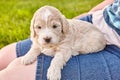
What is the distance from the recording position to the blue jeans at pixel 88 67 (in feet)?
10.0

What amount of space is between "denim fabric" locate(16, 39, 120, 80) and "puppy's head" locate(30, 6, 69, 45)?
14cm

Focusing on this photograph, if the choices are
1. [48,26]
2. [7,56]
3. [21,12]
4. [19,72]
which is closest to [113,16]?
[48,26]

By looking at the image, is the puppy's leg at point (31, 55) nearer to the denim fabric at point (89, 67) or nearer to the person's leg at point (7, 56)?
the denim fabric at point (89, 67)

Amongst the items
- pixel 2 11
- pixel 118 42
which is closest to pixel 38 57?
pixel 118 42

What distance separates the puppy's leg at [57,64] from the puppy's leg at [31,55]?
0.49ft

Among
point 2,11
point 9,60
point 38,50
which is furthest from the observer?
point 2,11

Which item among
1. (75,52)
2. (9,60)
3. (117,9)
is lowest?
(9,60)

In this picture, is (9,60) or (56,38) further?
(9,60)

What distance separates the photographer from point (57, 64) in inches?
121

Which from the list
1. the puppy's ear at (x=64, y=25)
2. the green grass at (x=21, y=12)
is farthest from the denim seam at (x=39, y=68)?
the green grass at (x=21, y=12)

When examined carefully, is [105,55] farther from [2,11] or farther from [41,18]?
[2,11]

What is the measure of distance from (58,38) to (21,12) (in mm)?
2822

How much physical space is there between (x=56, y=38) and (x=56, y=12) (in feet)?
0.53

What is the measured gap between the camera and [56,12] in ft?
10.4
